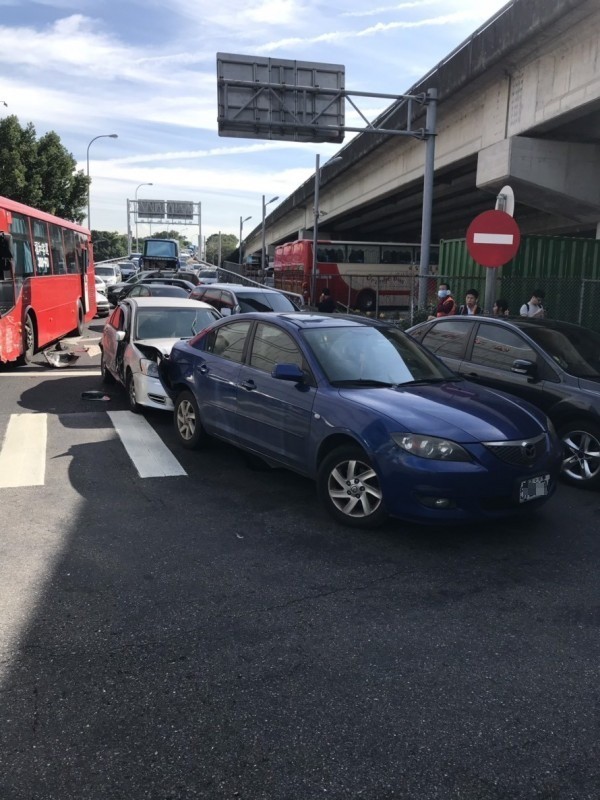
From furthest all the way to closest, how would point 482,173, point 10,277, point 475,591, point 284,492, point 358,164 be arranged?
point 358,164
point 482,173
point 10,277
point 284,492
point 475,591

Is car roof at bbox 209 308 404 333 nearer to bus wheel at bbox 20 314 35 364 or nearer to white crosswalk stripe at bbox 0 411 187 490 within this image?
white crosswalk stripe at bbox 0 411 187 490

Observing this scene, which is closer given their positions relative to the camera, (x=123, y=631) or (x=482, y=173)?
(x=123, y=631)

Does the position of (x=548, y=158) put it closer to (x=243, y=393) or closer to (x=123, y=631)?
(x=243, y=393)

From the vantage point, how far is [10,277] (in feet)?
39.5

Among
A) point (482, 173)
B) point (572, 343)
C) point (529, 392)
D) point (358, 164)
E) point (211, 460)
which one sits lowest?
point (211, 460)

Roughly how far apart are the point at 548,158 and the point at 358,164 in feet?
46.7

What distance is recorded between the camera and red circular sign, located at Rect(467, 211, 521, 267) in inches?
389

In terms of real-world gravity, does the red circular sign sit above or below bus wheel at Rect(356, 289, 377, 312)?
above

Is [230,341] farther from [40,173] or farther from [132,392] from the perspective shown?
[40,173]

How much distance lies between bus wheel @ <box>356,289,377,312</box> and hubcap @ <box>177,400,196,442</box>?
84.9 feet

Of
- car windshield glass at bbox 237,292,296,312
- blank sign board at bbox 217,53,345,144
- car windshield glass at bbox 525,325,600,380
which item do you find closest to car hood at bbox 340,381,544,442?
car windshield glass at bbox 525,325,600,380

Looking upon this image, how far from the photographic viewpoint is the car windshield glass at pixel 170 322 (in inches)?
391

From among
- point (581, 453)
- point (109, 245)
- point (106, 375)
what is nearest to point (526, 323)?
point (581, 453)

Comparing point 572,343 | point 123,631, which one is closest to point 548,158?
Answer: point 572,343
